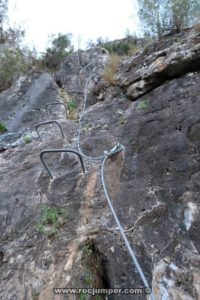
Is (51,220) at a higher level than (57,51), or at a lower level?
lower

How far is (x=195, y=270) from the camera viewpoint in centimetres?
207

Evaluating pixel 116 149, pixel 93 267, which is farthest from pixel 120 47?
pixel 93 267

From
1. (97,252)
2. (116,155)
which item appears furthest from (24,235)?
(116,155)

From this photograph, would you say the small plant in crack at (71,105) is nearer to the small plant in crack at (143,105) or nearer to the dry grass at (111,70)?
the dry grass at (111,70)

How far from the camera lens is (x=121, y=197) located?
282cm

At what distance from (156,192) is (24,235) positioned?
1.35 m

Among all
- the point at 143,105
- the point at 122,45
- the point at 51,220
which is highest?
the point at 122,45

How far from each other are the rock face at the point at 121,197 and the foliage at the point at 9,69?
283cm

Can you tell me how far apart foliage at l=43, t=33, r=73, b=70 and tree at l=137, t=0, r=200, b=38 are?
343 centimetres

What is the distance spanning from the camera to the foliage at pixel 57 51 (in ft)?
27.9

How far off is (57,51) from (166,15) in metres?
4.16

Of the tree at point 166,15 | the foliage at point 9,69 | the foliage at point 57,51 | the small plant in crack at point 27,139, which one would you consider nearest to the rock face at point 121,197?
the small plant in crack at point 27,139

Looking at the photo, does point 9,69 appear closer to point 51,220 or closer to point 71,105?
point 71,105

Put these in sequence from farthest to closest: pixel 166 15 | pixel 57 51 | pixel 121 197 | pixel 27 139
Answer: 1. pixel 57 51
2. pixel 166 15
3. pixel 27 139
4. pixel 121 197
